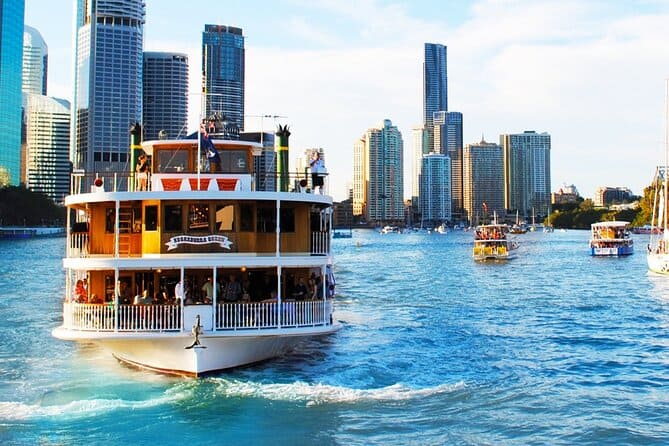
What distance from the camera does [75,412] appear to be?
→ 17844mm

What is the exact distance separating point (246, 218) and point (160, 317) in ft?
11.4

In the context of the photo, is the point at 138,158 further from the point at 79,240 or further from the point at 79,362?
the point at 79,362

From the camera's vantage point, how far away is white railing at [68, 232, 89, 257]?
70.8 ft

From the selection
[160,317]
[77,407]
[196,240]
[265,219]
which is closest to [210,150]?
[265,219]

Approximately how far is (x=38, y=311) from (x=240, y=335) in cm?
2346

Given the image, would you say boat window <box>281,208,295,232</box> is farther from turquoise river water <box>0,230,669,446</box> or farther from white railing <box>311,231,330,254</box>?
turquoise river water <box>0,230,669,446</box>

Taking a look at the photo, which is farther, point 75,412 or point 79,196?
point 79,196

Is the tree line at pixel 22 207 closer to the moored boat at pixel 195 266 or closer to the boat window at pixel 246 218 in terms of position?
the moored boat at pixel 195 266

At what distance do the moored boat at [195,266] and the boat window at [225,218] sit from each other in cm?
3

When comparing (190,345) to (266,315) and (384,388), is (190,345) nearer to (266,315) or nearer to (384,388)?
(266,315)

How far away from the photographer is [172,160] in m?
22.3

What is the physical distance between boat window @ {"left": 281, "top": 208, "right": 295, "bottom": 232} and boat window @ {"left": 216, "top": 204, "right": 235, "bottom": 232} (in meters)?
1.55

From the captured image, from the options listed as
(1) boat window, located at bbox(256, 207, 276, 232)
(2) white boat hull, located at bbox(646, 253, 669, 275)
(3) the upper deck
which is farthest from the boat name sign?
(2) white boat hull, located at bbox(646, 253, 669, 275)

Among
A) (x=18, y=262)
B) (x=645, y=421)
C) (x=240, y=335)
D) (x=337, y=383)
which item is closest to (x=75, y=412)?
(x=240, y=335)
